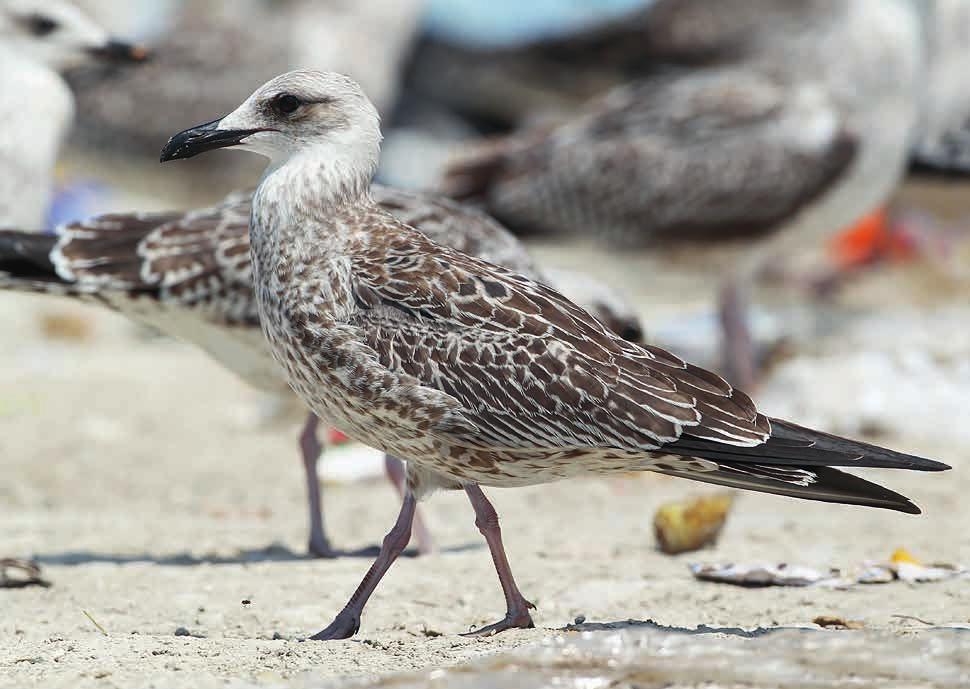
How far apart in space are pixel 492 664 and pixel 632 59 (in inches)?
553

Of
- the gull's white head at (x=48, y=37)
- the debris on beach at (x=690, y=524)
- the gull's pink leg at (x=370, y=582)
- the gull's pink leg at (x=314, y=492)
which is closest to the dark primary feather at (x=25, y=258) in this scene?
the gull's pink leg at (x=314, y=492)

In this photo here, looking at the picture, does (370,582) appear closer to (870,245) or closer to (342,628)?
(342,628)

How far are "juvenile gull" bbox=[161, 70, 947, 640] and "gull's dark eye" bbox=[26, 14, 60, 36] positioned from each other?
4.14 metres

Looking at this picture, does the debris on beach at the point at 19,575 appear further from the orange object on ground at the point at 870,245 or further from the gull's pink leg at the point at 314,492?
the orange object on ground at the point at 870,245

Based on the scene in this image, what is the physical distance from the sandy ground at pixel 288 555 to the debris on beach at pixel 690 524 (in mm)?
61

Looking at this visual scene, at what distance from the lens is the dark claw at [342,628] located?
14.0 ft

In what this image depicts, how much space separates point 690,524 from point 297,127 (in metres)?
2.02

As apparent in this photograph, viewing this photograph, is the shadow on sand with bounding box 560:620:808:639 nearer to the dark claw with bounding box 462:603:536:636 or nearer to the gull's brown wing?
the dark claw with bounding box 462:603:536:636

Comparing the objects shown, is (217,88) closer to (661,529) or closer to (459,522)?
(459,522)

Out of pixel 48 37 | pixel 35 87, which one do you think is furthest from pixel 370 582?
pixel 48 37

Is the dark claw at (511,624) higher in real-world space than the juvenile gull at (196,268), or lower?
lower

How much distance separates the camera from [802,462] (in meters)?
4.08

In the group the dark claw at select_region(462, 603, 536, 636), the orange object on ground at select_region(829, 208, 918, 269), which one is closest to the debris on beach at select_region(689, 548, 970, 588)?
the dark claw at select_region(462, 603, 536, 636)

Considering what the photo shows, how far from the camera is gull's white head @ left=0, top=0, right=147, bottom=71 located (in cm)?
830
